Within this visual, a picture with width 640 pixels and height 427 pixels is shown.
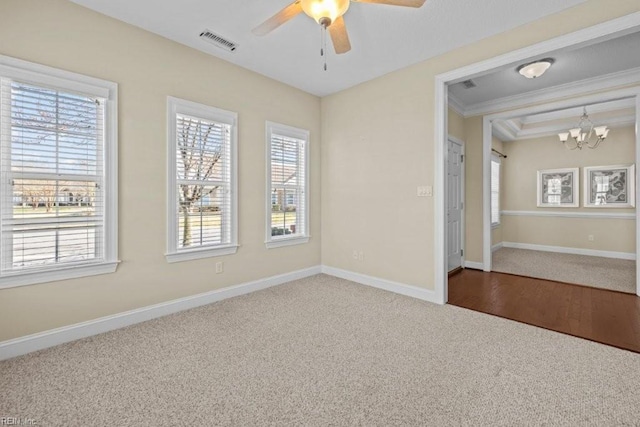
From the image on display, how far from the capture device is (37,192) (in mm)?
2281

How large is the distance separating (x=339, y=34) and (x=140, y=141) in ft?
6.85

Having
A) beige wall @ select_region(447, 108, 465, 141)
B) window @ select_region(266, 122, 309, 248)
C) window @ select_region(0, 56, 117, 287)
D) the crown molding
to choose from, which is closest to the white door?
beige wall @ select_region(447, 108, 465, 141)

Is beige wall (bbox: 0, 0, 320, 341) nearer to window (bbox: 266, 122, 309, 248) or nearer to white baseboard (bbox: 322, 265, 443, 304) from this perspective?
window (bbox: 266, 122, 309, 248)

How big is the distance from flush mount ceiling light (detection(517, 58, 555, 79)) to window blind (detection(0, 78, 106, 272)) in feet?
14.9

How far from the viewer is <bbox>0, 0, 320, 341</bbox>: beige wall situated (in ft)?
7.38

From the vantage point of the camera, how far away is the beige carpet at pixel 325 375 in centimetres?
159

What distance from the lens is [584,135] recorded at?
19.1 feet

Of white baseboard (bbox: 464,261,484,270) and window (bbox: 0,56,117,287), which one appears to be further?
white baseboard (bbox: 464,261,484,270)

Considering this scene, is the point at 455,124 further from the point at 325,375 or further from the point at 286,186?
the point at 325,375

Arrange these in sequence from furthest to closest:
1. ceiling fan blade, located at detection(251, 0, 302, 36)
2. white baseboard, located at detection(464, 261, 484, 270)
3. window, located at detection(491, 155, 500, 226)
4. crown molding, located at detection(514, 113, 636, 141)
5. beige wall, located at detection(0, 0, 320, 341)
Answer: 1. window, located at detection(491, 155, 500, 226)
2. crown molding, located at detection(514, 113, 636, 141)
3. white baseboard, located at detection(464, 261, 484, 270)
4. beige wall, located at detection(0, 0, 320, 341)
5. ceiling fan blade, located at detection(251, 0, 302, 36)

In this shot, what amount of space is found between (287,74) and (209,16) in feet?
4.26

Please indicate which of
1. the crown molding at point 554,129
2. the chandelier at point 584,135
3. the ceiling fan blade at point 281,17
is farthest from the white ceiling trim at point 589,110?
the ceiling fan blade at point 281,17

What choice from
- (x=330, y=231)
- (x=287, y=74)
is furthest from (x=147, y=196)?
(x=330, y=231)

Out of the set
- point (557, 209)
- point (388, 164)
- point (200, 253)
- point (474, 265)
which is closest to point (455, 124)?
point (388, 164)
